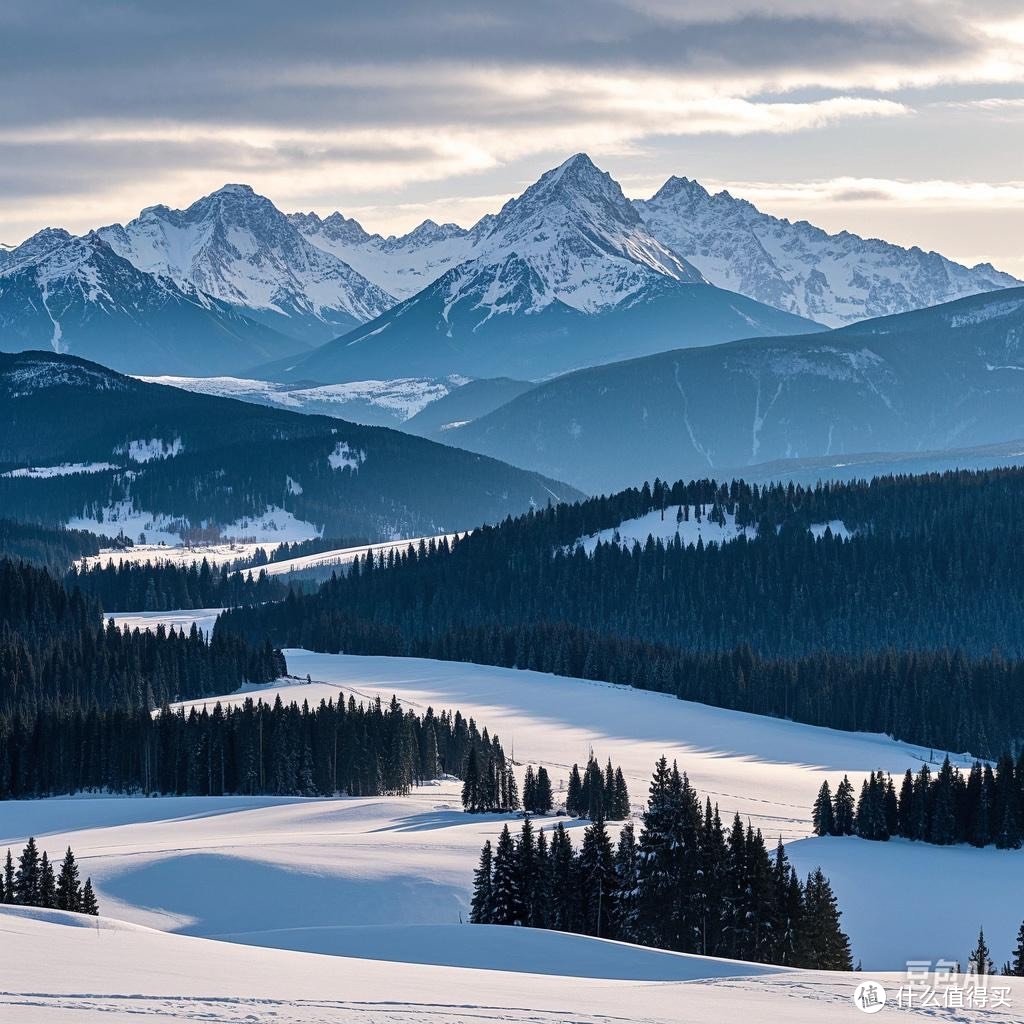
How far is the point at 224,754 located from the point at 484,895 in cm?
6035

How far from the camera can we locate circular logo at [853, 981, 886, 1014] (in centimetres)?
4309

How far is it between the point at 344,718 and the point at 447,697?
45.7 metres

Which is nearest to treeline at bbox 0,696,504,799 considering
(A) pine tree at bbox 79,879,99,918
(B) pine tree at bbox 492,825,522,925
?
(B) pine tree at bbox 492,825,522,925

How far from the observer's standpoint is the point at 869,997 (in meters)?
44.9

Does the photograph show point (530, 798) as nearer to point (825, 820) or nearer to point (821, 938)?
point (825, 820)

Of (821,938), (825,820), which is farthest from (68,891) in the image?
(825,820)

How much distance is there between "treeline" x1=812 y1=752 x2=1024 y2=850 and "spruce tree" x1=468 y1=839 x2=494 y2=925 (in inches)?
1329

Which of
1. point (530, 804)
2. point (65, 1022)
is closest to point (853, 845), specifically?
point (530, 804)

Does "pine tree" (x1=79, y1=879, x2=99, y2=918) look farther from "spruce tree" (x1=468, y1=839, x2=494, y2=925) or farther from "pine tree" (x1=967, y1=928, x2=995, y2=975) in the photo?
"pine tree" (x1=967, y1=928, x2=995, y2=975)

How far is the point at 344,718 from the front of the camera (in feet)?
441

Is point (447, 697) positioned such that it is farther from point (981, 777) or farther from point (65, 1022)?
point (65, 1022)

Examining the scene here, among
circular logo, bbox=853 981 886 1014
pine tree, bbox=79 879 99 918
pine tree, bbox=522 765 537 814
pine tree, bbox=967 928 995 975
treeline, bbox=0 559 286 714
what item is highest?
treeline, bbox=0 559 286 714

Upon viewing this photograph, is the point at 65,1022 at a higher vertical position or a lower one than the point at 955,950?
higher

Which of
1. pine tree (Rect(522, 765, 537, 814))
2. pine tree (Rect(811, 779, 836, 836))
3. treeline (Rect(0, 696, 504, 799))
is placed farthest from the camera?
treeline (Rect(0, 696, 504, 799))
